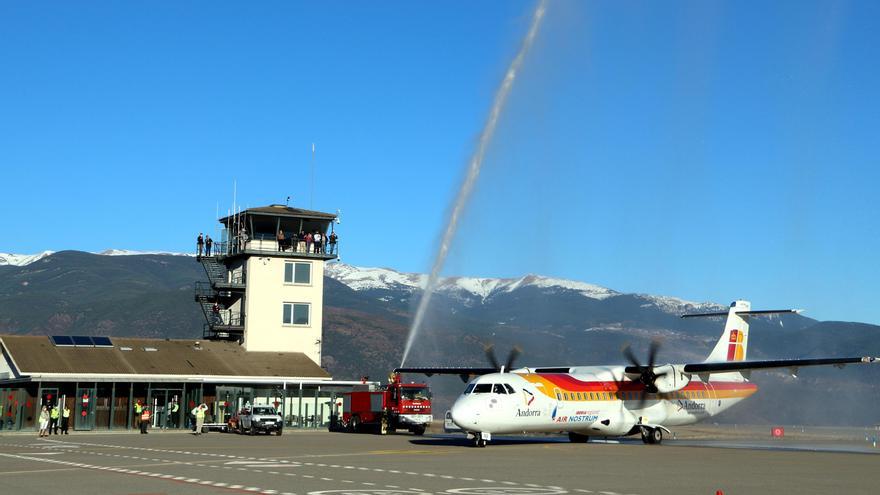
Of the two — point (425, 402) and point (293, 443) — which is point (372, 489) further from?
point (425, 402)

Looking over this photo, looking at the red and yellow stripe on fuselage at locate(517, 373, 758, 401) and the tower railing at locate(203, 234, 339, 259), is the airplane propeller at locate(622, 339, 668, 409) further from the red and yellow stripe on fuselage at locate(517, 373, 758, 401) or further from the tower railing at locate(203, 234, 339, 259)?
the tower railing at locate(203, 234, 339, 259)

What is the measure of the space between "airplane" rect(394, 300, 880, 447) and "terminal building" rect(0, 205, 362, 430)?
11.0 metres

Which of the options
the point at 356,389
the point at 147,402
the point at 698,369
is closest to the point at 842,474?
the point at 698,369

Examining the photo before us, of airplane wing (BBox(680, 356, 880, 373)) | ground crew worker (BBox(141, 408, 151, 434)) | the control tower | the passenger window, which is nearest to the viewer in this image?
the passenger window

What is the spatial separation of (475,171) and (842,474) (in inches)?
759

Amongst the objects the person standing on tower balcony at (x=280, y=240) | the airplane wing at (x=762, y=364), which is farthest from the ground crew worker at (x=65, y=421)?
the airplane wing at (x=762, y=364)

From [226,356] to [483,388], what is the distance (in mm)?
26180

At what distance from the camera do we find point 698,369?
1688 inches

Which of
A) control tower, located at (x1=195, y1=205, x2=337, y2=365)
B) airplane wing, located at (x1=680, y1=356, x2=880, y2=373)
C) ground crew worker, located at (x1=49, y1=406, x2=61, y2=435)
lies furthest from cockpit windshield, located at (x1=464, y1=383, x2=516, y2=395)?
control tower, located at (x1=195, y1=205, x2=337, y2=365)

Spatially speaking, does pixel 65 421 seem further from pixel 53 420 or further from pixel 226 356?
pixel 226 356

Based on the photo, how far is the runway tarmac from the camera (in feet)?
67.1

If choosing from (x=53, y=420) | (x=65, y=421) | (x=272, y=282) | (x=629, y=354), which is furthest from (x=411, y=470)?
(x=272, y=282)

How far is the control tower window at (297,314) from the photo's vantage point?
62.6 metres

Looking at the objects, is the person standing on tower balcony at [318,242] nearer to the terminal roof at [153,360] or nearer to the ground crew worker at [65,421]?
the terminal roof at [153,360]
